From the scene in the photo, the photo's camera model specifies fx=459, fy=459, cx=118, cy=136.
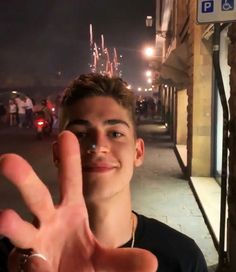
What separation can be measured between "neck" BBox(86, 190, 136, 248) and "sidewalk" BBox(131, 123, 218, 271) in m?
3.46

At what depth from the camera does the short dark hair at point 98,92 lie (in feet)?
5.60

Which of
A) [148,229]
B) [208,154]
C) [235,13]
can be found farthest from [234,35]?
[208,154]

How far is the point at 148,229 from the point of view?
179 centimetres

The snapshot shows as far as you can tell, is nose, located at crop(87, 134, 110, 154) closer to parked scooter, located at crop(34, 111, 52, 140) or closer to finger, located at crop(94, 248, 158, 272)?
finger, located at crop(94, 248, 158, 272)

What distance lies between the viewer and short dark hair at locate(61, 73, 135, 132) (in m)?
1.71

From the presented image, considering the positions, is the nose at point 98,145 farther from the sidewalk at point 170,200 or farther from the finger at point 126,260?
the sidewalk at point 170,200

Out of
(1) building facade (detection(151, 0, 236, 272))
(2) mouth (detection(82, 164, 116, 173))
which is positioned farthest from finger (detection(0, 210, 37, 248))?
(1) building facade (detection(151, 0, 236, 272))

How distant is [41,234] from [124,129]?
23.7 inches

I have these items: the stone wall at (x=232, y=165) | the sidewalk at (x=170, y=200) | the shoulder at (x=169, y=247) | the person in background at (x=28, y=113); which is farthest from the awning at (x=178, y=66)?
the person in background at (x=28, y=113)

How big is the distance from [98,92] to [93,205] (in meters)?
0.42

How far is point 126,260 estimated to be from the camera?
3.76 feet

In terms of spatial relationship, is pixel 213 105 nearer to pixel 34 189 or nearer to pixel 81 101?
pixel 81 101

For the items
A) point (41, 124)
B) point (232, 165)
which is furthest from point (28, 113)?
point (232, 165)

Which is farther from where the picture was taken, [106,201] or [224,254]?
[224,254]
